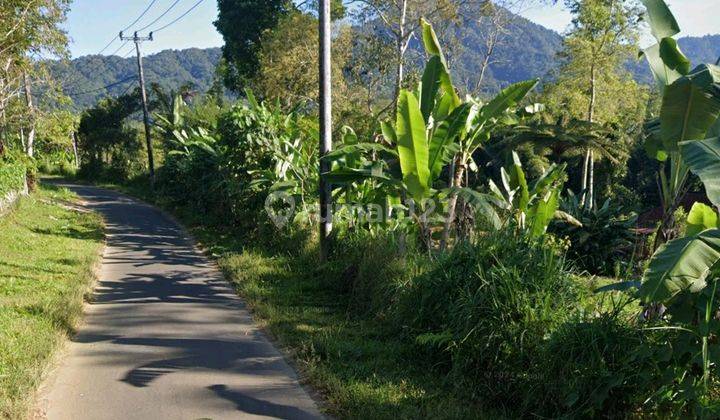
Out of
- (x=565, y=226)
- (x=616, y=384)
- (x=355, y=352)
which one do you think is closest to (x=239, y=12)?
(x=565, y=226)

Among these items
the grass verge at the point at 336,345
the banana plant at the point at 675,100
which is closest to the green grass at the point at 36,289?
the grass verge at the point at 336,345

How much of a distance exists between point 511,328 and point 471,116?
146 inches

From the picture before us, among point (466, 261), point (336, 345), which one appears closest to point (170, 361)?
point (336, 345)

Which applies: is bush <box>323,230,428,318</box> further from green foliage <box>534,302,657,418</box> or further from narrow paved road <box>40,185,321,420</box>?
green foliage <box>534,302,657,418</box>

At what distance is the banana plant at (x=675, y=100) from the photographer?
4.76m

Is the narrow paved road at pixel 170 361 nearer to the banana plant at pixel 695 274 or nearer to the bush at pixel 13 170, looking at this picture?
the banana plant at pixel 695 274

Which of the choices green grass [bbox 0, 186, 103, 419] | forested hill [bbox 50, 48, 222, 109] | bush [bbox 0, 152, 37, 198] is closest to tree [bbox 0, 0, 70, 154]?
bush [bbox 0, 152, 37, 198]

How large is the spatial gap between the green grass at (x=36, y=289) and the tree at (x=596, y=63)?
19.4 meters

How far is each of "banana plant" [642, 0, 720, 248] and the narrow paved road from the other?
12.1 ft

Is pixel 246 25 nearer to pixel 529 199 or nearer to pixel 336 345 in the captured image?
pixel 529 199

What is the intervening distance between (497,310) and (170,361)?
3345 millimetres

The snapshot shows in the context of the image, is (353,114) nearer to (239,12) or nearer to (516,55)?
(239,12)

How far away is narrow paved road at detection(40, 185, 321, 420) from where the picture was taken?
202 inches

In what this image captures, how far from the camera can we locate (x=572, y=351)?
14.9 ft
